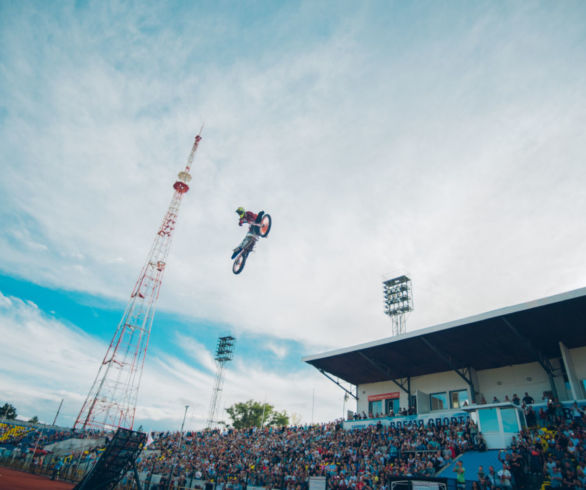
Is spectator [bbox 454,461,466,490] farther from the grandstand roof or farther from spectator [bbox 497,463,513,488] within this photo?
the grandstand roof

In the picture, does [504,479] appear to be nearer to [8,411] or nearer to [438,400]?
[438,400]

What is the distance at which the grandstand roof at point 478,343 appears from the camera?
19.8 metres

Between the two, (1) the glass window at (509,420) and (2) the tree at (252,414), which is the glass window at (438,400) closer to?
(1) the glass window at (509,420)

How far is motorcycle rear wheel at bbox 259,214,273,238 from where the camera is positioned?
1886 cm

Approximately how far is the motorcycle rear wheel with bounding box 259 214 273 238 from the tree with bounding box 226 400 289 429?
6984cm

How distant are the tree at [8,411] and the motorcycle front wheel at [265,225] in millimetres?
92230

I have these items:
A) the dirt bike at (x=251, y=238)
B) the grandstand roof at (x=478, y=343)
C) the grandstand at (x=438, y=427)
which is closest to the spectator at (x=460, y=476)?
the grandstand at (x=438, y=427)

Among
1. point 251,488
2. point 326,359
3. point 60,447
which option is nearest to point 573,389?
point 326,359

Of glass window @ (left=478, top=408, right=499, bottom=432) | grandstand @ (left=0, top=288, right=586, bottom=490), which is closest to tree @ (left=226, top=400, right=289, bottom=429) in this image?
grandstand @ (left=0, top=288, right=586, bottom=490)

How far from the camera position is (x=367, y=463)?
70.4 feet

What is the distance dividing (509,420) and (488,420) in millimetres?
1029

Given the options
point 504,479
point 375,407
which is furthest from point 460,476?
point 375,407

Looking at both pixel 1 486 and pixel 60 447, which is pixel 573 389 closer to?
pixel 1 486

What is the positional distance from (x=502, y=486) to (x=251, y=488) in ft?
49.1
